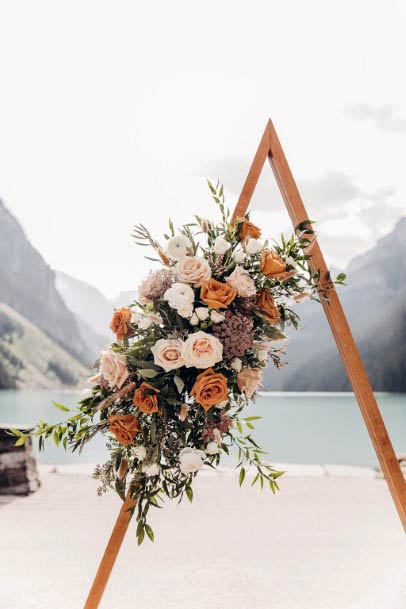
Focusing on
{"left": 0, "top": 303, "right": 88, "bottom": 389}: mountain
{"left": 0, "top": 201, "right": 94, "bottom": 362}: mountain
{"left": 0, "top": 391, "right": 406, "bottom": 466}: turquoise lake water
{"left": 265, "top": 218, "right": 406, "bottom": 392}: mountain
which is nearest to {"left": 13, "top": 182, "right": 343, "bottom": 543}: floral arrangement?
{"left": 0, "top": 391, "right": 406, "bottom": 466}: turquoise lake water

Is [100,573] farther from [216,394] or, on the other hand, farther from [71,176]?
[71,176]

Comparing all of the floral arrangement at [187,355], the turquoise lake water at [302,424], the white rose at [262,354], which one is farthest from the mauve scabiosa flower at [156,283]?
the turquoise lake water at [302,424]

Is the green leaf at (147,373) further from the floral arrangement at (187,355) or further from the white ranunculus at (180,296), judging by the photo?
the white ranunculus at (180,296)

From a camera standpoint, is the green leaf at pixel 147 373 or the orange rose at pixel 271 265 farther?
the orange rose at pixel 271 265

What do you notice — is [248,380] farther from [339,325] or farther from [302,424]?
[302,424]

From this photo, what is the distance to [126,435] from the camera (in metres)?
2.02

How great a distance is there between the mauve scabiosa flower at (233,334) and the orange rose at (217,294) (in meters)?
0.05

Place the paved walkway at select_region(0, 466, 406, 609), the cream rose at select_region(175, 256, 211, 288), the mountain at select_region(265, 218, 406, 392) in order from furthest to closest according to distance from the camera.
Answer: the mountain at select_region(265, 218, 406, 392)
the paved walkway at select_region(0, 466, 406, 609)
the cream rose at select_region(175, 256, 211, 288)

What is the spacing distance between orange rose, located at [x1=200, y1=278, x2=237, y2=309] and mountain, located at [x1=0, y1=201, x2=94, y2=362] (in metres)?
40.6

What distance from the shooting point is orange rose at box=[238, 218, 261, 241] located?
7.21 ft

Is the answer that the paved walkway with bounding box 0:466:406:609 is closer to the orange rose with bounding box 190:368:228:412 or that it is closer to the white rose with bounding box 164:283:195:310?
the orange rose with bounding box 190:368:228:412

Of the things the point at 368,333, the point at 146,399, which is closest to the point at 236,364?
the point at 146,399

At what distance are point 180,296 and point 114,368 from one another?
0.30 m

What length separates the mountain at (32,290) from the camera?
43656 millimetres
